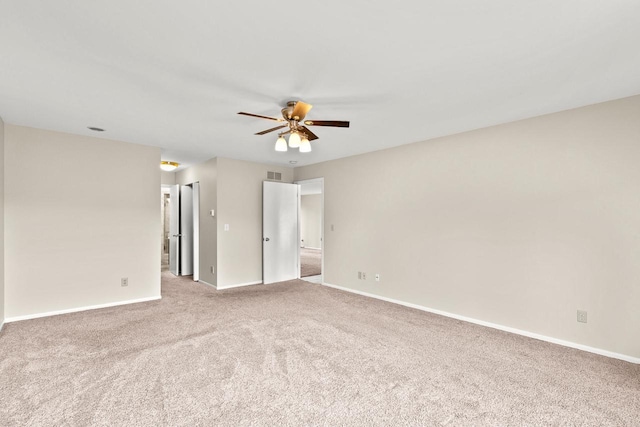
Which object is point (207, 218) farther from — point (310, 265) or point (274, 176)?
point (310, 265)

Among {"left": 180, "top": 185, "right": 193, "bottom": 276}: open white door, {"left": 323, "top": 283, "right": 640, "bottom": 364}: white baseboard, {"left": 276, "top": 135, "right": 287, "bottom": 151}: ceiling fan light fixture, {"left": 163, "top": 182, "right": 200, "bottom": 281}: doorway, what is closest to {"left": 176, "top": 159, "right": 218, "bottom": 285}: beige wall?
{"left": 163, "top": 182, "right": 200, "bottom": 281}: doorway

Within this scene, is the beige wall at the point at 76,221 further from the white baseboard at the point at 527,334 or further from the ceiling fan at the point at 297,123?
the white baseboard at the point at 527,334

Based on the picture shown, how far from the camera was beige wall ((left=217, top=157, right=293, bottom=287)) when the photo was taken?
5.49 m

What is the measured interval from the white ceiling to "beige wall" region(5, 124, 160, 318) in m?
0.61

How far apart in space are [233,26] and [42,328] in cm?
403

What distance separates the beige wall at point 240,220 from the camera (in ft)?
18.0

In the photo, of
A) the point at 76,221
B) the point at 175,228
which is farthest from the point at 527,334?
the point at 175,228

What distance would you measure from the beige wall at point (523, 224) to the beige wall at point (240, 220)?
2.29m

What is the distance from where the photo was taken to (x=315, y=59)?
214 cm

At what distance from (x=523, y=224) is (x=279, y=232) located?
420cm

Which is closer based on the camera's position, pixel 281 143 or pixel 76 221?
pixel 281 143

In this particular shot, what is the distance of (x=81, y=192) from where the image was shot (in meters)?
4.18

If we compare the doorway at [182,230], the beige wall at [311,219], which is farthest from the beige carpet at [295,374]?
the beige wall at [311,219]

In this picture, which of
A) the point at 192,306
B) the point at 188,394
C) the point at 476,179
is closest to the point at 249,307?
the point at 192,306
